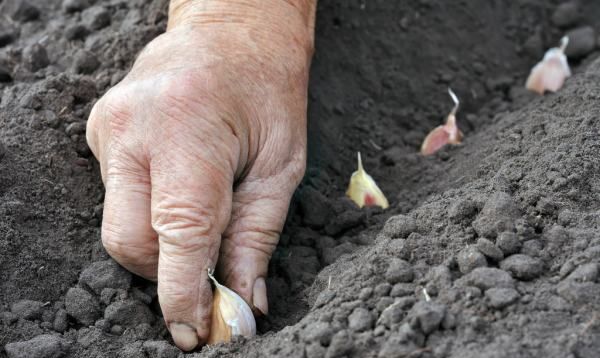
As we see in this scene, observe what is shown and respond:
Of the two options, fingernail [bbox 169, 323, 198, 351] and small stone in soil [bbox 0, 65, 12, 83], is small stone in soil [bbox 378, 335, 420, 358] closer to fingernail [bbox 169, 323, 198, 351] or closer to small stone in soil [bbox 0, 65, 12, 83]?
fingernail [bbox 169, 323, 198, 351]

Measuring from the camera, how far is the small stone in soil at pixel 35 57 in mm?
2910

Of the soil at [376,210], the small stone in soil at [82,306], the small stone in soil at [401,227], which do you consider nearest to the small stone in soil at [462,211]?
the soil at [376,210]

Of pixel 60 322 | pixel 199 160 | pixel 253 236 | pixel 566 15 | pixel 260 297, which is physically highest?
pixel 566 15

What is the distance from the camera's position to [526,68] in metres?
3.67

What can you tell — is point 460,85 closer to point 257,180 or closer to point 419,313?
point 257,180

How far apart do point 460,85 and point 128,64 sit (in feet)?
4.71

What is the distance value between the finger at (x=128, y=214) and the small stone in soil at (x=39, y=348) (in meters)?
0.28

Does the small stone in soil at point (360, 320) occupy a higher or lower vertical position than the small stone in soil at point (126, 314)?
higher

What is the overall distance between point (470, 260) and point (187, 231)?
72cm

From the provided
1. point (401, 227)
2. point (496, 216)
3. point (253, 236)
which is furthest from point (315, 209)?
point (496, 216)

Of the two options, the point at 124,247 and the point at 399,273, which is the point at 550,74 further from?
the point at 124,247

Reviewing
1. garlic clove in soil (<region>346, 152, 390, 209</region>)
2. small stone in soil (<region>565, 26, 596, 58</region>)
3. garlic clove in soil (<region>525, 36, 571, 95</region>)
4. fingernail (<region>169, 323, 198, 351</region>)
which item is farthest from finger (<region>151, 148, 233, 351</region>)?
small stone in soil (<region>565, 26, 596, 58</region>)

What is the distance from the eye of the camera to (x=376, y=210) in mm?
2691

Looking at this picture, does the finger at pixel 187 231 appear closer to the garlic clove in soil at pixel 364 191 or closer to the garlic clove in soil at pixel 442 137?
the garlic clove in soil at pixel 364 191
